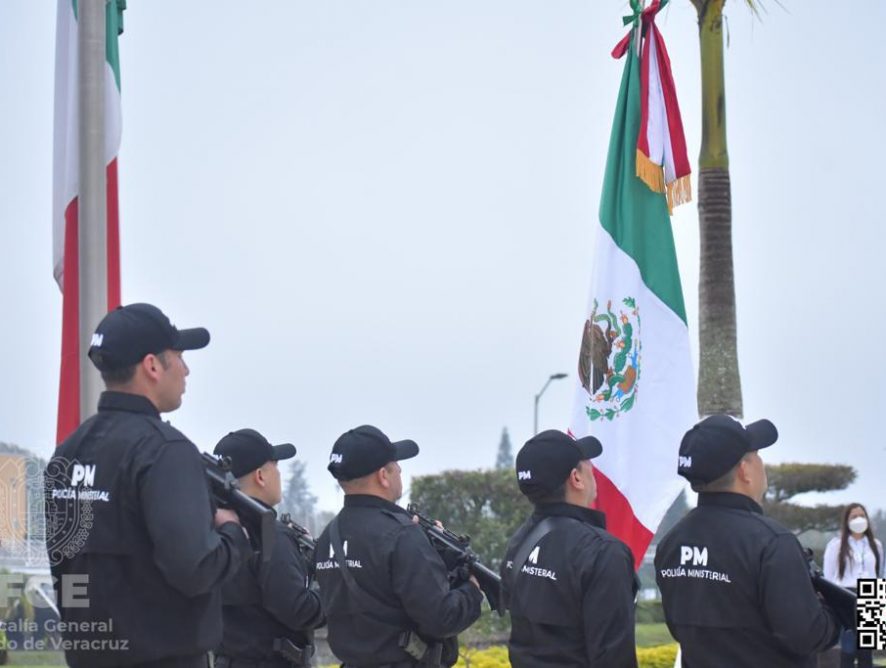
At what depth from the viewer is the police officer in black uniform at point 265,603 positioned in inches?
297

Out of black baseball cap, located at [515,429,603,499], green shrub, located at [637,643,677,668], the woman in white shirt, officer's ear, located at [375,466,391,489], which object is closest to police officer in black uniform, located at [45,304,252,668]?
black baseball cap, located at [515,429,603,499]

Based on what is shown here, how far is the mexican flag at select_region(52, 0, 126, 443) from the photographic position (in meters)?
8.63

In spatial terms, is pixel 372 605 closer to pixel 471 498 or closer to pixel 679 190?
pixel 679 190


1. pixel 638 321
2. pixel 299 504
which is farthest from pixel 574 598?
pixel 299 504

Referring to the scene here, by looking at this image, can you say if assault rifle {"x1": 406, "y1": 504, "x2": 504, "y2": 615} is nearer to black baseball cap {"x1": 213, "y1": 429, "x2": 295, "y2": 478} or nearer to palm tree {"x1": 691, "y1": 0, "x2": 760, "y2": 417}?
black baseball cap {"x1": 213, "y1": 429, "x2": 295, "y2": 478}

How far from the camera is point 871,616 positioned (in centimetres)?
639

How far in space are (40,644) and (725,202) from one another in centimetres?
684

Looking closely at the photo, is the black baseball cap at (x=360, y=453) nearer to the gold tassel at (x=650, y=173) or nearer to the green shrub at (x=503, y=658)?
the gold tassel at (x=650, y=173)

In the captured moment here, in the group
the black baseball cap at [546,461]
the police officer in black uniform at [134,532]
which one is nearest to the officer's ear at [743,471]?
the black baseball cap at [546,461]

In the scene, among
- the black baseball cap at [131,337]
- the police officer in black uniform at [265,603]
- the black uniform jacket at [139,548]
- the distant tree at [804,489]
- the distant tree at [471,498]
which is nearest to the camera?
the black uniform jacket at [139,548]

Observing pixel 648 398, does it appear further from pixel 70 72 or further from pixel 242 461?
pixel 70 72

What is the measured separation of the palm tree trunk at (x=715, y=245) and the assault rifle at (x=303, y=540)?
13.3 feet

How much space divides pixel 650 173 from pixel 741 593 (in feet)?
14.1

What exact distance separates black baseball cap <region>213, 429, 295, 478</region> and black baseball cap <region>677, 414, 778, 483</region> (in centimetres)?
269
